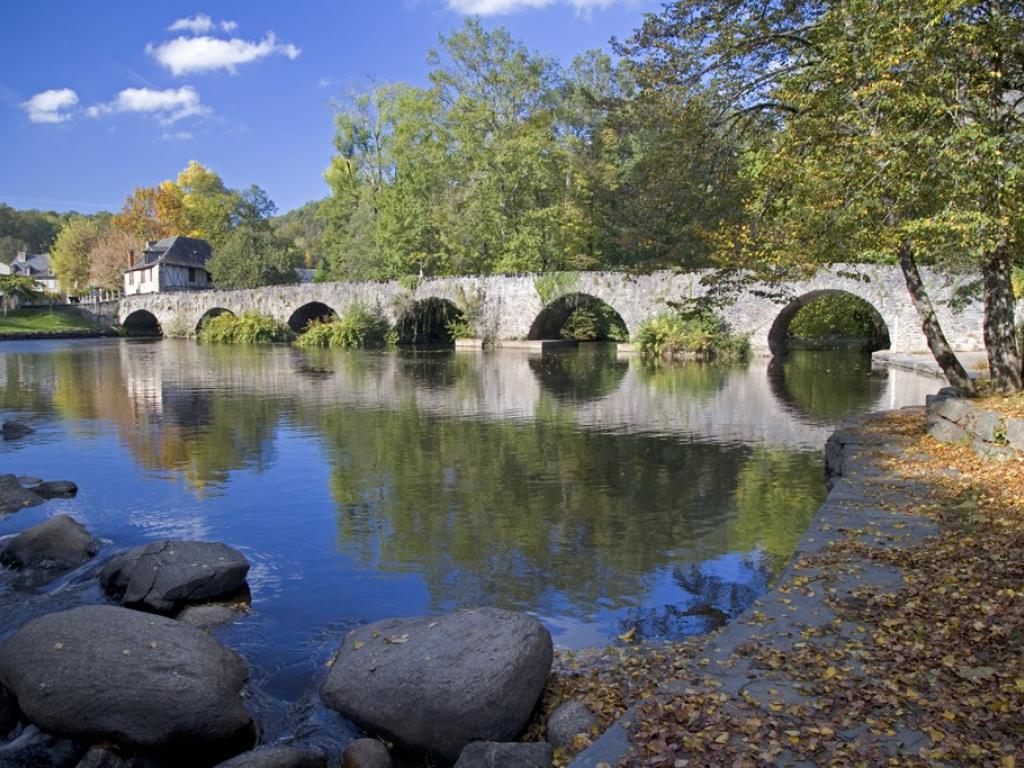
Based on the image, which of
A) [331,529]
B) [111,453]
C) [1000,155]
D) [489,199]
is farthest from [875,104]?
[489,199]

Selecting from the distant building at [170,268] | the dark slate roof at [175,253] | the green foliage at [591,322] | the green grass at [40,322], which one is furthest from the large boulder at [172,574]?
the dark slate roof at [175,253]

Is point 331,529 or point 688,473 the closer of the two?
point 331,529

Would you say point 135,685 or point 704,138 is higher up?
point 704,138

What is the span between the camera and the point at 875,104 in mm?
9266

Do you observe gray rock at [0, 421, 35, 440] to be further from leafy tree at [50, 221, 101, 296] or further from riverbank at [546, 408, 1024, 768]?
leafy tree at [50, 221, 101, 296]

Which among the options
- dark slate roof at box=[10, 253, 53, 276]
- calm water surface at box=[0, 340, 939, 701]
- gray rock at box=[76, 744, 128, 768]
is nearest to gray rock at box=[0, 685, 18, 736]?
gray rock at box=[76, 744, 128, 768]

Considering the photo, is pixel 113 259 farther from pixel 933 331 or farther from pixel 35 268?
pixel 933 331

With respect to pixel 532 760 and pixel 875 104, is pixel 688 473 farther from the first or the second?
pixel 532 760

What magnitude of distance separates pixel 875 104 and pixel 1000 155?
172 cm

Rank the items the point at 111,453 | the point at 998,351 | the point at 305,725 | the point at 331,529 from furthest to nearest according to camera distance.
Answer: the point at 111,453 < the point at 998,351 < the point at 331,529 < the point at 305,725

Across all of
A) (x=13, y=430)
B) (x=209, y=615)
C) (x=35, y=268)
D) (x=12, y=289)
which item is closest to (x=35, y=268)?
(x=35, y=268)

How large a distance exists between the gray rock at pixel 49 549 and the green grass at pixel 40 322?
179 feet

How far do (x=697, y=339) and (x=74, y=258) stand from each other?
62757 millimetres

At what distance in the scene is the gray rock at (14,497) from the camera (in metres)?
10.9
